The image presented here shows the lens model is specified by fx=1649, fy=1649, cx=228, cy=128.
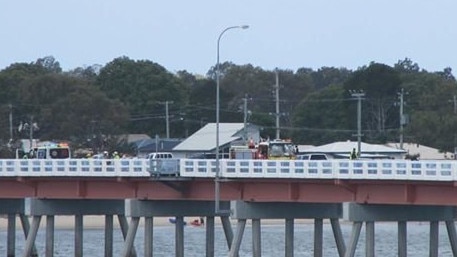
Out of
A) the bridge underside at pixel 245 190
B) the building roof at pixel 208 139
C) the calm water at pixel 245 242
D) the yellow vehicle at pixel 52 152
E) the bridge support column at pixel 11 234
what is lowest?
the calm water at pixel 245 242

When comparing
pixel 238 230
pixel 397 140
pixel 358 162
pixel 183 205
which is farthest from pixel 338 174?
pixel 397 140

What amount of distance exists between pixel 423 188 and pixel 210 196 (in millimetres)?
11500

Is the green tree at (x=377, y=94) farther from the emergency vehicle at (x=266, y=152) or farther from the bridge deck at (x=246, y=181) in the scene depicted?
the bridge deck at (x=246, y=181)

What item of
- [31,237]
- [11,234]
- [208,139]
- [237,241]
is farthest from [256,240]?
[208,139]

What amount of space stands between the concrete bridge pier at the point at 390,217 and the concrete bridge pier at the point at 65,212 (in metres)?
16.4

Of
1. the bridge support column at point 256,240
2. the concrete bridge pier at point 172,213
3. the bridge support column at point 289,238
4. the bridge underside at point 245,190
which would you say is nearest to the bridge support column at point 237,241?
the bridge support column at point 256,240

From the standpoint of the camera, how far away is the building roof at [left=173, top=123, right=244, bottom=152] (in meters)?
131

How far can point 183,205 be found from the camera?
77938 mm

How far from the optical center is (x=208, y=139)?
137 meters

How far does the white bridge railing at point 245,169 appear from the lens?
66312mm

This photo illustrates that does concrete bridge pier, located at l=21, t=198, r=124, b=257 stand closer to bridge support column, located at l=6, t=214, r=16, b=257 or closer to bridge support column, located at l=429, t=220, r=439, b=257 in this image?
bridge support column, located at l=6, t=214, r=16, b=257

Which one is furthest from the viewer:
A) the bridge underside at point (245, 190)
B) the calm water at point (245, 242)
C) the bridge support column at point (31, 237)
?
the calm water at point (245, 242)

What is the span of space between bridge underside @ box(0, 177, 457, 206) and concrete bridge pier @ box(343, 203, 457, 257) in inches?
22.5

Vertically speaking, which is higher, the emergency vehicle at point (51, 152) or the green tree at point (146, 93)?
the green tree at point (146, 93)
